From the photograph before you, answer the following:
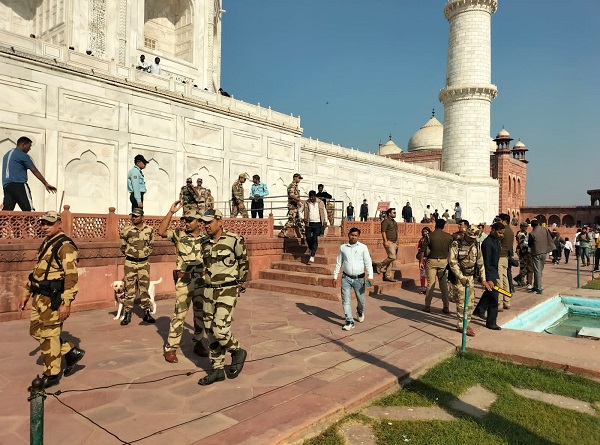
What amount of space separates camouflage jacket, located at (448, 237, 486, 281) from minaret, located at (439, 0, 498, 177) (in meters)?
34.3

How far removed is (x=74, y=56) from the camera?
12859 mm

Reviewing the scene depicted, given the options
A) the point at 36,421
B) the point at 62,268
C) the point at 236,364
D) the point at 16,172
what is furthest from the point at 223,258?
the point at 16,172

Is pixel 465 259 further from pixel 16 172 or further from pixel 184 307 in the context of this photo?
pixel 16 172

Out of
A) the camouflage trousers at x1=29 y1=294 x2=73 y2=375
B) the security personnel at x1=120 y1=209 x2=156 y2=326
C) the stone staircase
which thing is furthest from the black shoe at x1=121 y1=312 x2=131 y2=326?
the stone staircase

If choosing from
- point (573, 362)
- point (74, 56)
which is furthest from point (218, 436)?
point (74, 56)

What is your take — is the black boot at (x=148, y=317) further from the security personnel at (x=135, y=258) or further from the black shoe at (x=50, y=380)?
the black shoe at (x=50, y=380)

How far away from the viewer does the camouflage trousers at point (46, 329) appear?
3848 mm

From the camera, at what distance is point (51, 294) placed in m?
3.84

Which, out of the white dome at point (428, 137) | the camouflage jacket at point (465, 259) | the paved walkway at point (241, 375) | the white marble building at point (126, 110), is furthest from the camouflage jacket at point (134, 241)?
the white dome at point (428, 137)

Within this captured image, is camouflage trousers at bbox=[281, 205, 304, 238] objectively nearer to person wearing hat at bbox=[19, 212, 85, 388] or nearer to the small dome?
person wearing hat at bbox=[19, 212, 85, 388]

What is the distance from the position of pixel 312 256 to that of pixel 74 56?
1022cm

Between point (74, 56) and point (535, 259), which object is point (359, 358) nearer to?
point (535, 259)

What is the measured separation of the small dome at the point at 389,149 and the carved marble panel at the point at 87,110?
161 ft

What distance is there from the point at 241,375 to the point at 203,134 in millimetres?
13753
